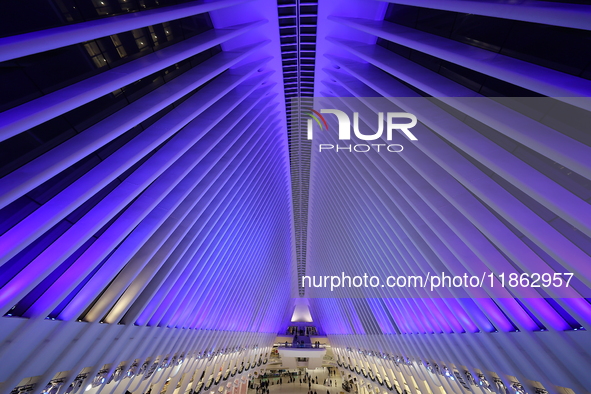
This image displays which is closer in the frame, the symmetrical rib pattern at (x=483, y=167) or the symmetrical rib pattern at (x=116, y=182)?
the symmetrical rib pattern at (x=483, y=167)

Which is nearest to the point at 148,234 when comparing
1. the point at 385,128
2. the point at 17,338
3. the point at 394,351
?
the point at 17,338

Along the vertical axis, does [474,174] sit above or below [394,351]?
below

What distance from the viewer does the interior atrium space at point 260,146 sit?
5379mm

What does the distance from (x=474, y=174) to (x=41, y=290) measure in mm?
11414

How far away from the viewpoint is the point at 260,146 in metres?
18.3

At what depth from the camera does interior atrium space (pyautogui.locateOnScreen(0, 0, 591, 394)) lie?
538cm

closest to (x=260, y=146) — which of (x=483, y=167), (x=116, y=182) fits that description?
(x=116, y=182)

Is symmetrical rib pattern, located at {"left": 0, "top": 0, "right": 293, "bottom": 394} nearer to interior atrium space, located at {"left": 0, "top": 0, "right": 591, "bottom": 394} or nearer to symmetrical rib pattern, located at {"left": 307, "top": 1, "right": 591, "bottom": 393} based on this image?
interior atrium space, located at {"left": 0, "top": 0, "right": 591, "bottom": 394}

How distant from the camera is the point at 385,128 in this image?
11133 mm

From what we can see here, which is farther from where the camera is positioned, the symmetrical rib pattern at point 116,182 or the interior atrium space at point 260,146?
the symmetrical rib pattern at point 116,182

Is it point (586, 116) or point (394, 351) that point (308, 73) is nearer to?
point (586, 116)

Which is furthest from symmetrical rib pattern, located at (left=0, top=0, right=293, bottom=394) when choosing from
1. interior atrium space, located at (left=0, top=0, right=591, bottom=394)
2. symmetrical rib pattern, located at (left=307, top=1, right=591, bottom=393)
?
symmetrical rib pattern, located at (left=307, top=1, right=591, bottom=393)

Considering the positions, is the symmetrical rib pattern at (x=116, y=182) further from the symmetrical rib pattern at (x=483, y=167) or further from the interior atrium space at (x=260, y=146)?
the symmetrical rib pattern at (x=483, y=167)

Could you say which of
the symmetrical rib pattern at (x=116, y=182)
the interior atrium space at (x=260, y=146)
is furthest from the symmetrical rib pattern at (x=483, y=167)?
the symmetrical rib pattern at (x=116, y=182)
